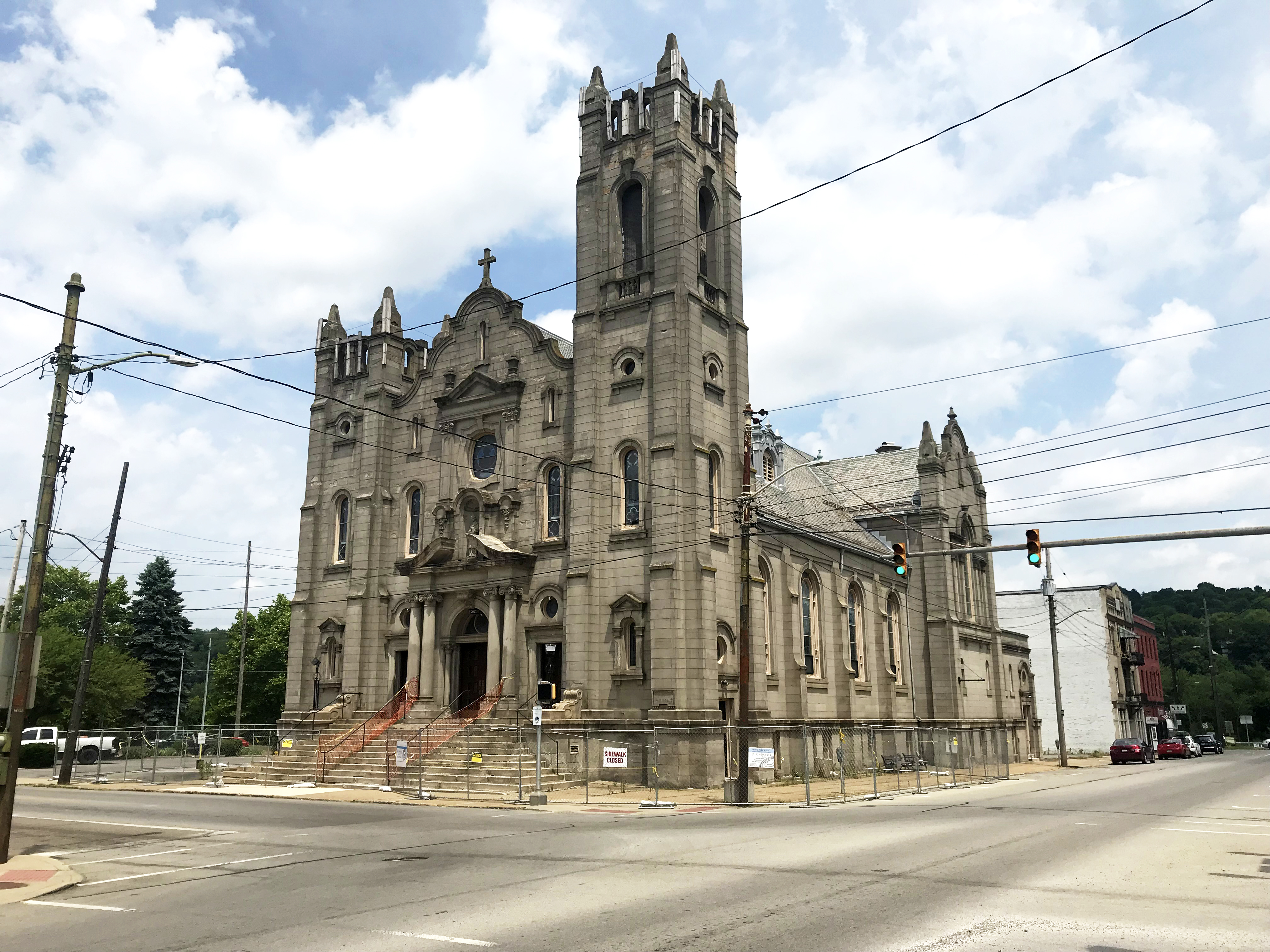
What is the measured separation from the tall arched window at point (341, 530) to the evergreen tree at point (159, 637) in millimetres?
37838

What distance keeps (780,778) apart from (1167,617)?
150 metres

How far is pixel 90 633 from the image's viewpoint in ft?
122

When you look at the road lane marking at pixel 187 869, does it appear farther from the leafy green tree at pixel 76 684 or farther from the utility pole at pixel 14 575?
the leafy green tree at pixel 76 684

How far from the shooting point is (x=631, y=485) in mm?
35656

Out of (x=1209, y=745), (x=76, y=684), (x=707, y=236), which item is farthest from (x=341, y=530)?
(x=1209, y=745)

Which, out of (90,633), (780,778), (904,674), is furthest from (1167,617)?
(90,633)

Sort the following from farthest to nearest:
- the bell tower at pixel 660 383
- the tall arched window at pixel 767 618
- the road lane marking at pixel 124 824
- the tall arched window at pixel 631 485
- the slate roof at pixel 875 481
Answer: the slate roof at pixel 875 481, the tall arched window at pixel 767 618, the tall arched window at pixel 631 485, the bell tower at pixel 660 383, the road lane marking at pixel 124 824

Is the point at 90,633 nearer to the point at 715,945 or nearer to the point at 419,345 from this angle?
the point at 419,345

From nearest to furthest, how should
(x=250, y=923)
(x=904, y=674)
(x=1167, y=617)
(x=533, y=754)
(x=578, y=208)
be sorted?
(x=250, y=923), (x=533, y=754), (x=578, y=208), (x=904, y=674), (x=1167, y=617)

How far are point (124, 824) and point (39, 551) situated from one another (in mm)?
8500

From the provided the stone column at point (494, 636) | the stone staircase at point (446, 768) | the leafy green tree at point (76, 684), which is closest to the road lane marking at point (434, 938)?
the stone staircase at point (446, 768)

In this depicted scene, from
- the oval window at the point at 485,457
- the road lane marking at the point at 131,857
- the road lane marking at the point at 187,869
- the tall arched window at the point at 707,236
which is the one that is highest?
the tall arched window at the point at 707,236

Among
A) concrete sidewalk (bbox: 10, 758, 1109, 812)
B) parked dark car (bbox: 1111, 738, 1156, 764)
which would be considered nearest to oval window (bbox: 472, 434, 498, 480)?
concrete sidewalk (bbox: 10, 758, 1109, 812)

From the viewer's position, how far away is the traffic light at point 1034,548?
2153 cm
